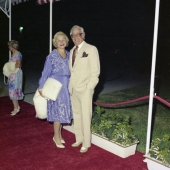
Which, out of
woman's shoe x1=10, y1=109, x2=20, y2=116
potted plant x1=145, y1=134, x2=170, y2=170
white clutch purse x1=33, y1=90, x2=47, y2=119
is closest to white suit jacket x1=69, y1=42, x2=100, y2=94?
white clutch purse x1=33, y1=90, x2=47, y2=119

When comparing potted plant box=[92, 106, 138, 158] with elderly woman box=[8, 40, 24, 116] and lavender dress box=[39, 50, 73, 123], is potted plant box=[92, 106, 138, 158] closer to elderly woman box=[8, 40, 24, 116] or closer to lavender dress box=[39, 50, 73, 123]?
lavender dress box=[39, 50, 73, 123]

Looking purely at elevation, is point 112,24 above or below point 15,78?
above

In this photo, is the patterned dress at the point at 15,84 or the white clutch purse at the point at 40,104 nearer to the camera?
the white clutch purse at the point at 40,104

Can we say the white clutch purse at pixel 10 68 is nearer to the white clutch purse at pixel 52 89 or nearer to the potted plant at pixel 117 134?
the white clutch purse at pixel 52 89

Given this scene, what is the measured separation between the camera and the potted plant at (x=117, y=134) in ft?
14.7

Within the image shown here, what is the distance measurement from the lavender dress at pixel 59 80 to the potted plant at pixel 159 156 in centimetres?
147

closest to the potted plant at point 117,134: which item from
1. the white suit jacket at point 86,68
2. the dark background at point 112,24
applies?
the white suit jacket at point 86,68

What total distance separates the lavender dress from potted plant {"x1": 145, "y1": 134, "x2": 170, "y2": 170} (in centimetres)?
147

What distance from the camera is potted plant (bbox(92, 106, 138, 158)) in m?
4.49

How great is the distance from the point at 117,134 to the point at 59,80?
1.31m

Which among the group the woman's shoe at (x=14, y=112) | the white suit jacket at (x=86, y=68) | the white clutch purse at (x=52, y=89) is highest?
the white suit jacket at (x=86, y=68)

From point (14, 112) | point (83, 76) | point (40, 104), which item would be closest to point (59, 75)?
point (83, 76)

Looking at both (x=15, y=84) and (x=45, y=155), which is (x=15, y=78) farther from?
(x=45, y=155)

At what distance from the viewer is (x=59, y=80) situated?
461 cm
